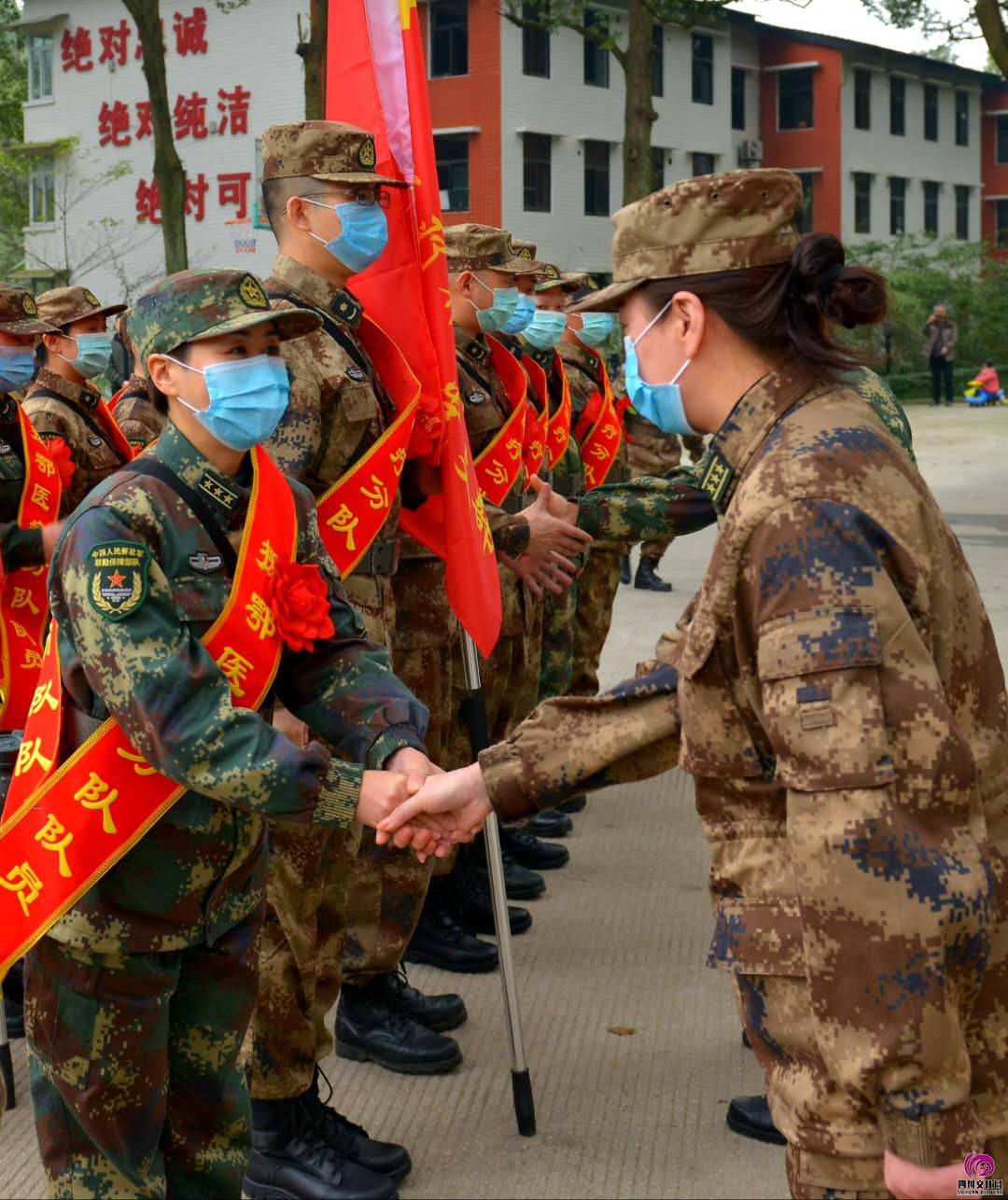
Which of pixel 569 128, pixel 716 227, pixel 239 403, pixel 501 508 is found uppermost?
pixel 569 128

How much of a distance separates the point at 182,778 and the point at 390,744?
0.48 m

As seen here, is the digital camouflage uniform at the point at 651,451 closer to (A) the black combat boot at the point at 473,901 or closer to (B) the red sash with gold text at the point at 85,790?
(A) the black combat boot at the point at 473,901

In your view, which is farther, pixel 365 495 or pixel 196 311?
pixel 365 495

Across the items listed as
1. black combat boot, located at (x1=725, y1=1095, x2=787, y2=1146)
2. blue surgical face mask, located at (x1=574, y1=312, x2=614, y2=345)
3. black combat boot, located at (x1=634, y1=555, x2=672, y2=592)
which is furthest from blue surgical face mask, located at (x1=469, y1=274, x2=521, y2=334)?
black combat boot, located at (x1=634, y1=555, x2=672, y2=592)

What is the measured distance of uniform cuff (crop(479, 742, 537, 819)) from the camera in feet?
9.03

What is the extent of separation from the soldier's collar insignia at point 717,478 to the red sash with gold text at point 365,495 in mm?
1865

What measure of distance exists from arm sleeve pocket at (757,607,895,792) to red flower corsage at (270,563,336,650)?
1253 millimetres

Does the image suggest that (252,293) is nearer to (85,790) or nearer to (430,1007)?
(85,790)

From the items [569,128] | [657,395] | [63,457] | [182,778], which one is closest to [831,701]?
[657,395]

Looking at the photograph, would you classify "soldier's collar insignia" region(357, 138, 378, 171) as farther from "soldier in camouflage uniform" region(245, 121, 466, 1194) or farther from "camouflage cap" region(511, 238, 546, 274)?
"camouflage cap" region(511, 238, 546, 274)

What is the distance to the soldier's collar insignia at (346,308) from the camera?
453cm

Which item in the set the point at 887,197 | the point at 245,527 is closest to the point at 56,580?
the point at 245,527

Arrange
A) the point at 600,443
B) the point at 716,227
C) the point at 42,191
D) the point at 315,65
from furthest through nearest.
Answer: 1. the point at 42,191
2. the point at 315,65
3. the point at 600,443
4. the point at 716,227

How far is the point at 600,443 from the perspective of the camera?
8.42 meters
